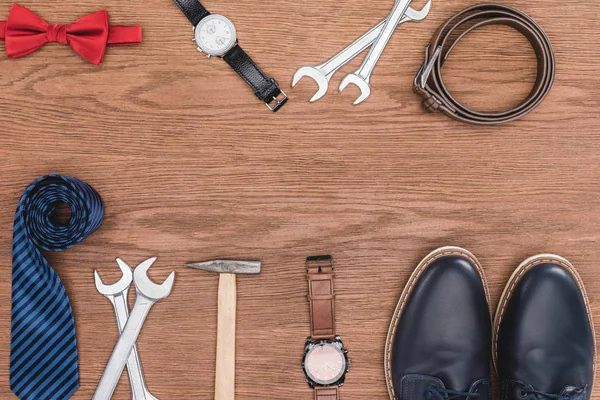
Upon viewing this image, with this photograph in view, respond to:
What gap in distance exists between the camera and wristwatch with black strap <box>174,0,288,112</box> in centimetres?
116

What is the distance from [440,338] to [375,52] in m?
0.80

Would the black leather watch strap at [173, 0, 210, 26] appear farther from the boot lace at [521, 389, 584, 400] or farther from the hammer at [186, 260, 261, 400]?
the boot lace at [521, 389, 584, 400]

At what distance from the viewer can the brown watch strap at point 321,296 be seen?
1.19 m

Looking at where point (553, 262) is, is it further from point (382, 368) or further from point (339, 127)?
point (339, 127)

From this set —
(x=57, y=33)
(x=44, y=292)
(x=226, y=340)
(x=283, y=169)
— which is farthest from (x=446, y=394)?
(x=57, y=33)

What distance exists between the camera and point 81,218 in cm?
112

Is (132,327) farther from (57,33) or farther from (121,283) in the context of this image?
(57,33)

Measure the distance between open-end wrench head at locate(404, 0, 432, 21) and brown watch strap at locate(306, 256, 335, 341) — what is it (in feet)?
2.19

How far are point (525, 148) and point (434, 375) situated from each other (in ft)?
2.19

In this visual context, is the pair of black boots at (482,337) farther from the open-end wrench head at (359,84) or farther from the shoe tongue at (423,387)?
the open-end wrench head at (359,84)

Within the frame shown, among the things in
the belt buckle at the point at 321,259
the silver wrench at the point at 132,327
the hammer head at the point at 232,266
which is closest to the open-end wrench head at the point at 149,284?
Answer: the silver wrench at the point at 132,327

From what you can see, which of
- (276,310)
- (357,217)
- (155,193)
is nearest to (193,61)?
(155,193)

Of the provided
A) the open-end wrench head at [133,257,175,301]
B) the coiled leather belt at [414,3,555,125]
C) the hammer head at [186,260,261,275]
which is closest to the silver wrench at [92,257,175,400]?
the open-end wrench head at [133,257,175,301]

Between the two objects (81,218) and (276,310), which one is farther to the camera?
(276,310)
